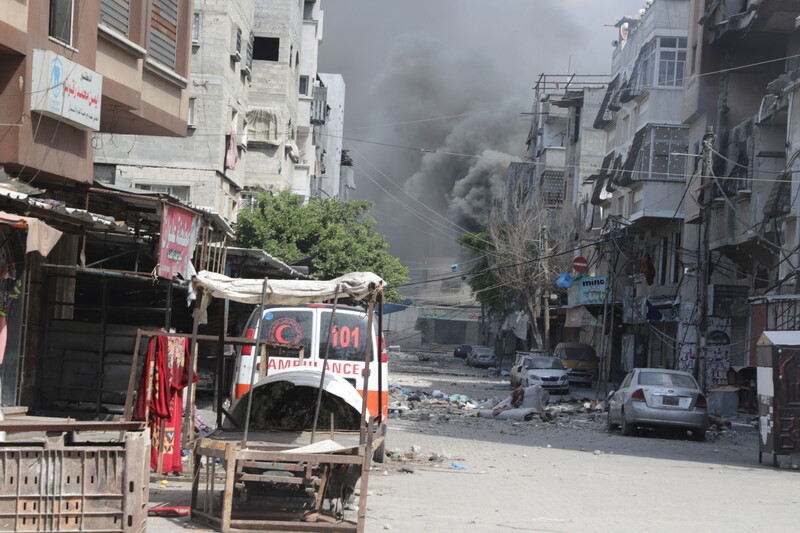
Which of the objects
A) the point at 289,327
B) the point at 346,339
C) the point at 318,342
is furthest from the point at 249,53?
the point at 346,339

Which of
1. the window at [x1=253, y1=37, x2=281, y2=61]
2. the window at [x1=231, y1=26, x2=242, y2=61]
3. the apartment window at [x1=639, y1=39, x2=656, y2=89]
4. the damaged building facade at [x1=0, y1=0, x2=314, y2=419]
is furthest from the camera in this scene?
the window at [x1=253, y1=37, x2=281, y2=61]

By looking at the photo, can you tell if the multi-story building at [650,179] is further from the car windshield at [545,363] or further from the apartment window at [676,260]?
the car windshield at [545,363]

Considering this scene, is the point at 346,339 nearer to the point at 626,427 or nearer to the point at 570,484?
the point at 570,484

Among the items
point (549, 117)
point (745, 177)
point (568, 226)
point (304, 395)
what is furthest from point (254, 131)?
point (549, 117)

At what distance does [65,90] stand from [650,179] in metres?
28.9

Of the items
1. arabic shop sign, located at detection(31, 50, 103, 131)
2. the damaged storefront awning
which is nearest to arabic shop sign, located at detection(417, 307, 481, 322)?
arabic shop sign, located at detection(31, 50, 103, 131)

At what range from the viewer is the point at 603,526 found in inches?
369

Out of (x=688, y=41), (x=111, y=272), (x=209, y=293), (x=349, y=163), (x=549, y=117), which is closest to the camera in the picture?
(x=209, y=293)

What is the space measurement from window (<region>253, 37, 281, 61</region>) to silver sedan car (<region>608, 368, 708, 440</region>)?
1002 inches

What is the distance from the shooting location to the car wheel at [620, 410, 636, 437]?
21.5 metres

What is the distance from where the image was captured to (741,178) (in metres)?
28.7

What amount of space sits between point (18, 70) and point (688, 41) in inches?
1117

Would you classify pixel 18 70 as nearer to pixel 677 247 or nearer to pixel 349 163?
pixel 677 247

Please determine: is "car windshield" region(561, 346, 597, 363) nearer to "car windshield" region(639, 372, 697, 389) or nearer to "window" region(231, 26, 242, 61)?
"window" region(231, 26, 242, 61)
